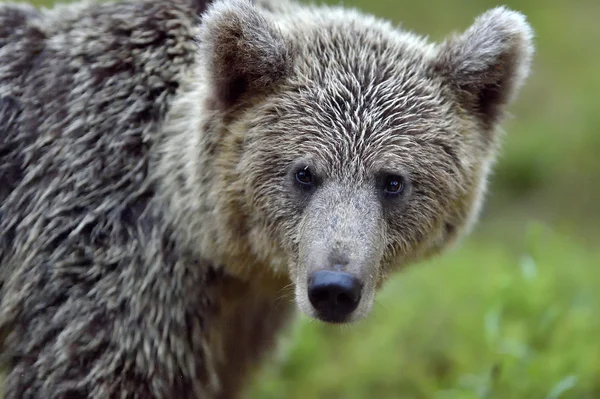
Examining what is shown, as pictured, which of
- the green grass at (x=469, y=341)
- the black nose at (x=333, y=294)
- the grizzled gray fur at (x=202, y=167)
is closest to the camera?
the black nose at (x=333, y=294)

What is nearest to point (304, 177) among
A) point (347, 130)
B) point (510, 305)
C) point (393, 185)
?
point (347, 130)

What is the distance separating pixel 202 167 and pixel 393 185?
3.47 feet

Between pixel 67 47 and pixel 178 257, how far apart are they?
1.40 m

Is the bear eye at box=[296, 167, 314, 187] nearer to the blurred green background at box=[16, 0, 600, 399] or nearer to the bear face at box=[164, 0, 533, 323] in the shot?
the bear face at box=[164, 0, 533, 323]

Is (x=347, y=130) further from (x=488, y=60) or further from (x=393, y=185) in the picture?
(x=488, y=60)

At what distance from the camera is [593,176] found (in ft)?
36.0

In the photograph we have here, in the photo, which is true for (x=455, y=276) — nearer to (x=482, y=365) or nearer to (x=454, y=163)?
(x=482, y=365)

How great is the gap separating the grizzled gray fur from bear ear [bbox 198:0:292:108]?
0.01 metres

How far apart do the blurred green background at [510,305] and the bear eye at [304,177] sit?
1.04 m

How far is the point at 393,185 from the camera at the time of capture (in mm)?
4641

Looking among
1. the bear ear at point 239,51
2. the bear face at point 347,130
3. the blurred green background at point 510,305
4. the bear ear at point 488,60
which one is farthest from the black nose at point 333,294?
the bear ear at point 488,60

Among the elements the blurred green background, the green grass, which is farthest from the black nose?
the green grass

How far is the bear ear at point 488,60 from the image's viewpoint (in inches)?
189

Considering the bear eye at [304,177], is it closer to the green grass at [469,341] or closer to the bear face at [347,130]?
the bear face at [347,130]
